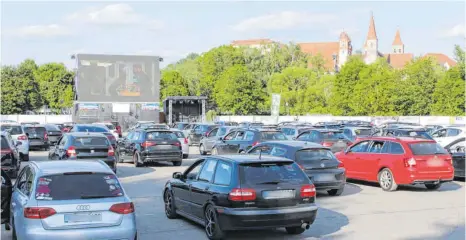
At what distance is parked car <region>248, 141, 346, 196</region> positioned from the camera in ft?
46.9

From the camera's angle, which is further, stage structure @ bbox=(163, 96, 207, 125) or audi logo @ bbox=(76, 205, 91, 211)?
stage structure @ bbox=(163, 96, 207, 125)

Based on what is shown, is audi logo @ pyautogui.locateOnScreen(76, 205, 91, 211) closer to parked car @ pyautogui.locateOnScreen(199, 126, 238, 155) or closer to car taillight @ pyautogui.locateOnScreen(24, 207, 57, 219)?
car taillight @ pyautogui.locateOnScreen(24, 207, 57, 219)

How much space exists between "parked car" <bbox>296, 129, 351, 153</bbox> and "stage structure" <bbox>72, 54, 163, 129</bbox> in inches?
1507

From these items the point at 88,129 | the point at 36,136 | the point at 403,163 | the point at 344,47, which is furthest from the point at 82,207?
the point at 344,47

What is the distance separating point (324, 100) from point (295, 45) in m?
27.5

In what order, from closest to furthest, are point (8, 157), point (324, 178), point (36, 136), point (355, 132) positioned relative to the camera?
point (324, 178)
point (8, 157)
point (355, 132)
point (36, 136)

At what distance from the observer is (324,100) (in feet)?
307

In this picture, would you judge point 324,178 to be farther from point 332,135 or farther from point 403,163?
point 332,135

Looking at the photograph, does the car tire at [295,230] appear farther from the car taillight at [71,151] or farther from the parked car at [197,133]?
the parked car at [197,133]

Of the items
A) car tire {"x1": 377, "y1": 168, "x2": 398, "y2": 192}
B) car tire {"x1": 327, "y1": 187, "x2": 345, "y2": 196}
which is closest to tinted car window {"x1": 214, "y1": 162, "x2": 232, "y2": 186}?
car tire {"x1": 327, "y1": 187, "x2": 345, "y2": 196}

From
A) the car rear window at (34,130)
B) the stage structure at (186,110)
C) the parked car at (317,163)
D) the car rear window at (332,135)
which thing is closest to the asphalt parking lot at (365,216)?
the parked car at (317,163)

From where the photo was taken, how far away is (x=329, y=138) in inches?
903

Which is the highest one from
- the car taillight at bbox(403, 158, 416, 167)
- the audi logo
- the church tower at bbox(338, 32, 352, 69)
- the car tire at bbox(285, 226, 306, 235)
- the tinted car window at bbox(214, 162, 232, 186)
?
the church tower at bbox(338, 32, 352, 69)

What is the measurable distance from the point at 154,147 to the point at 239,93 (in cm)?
6918
